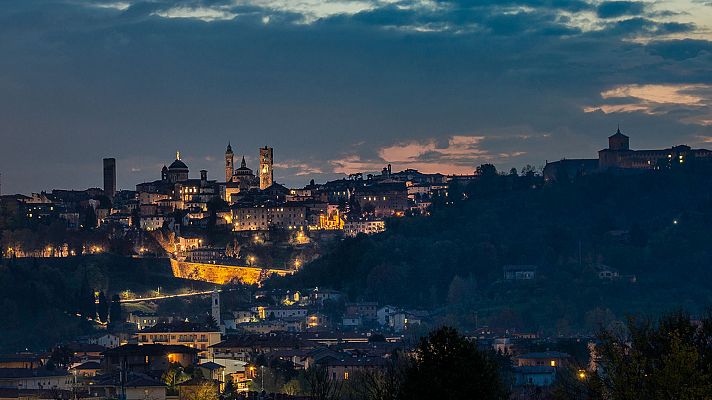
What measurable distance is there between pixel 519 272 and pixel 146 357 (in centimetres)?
4728

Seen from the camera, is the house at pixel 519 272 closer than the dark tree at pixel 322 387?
No

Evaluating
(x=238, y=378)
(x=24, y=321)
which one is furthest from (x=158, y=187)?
(x=238, y=378)

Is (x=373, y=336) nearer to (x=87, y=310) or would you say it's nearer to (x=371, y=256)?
(x=87, y=310)

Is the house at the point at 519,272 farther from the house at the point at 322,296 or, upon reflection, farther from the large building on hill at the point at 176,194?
the large building on hill at the point at 176,194

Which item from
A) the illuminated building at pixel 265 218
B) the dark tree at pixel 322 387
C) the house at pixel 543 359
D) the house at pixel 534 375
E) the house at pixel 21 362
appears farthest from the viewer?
the illuminated building at pixel 265 218

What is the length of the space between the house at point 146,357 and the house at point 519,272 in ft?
142

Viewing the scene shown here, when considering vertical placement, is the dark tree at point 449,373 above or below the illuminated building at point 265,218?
below

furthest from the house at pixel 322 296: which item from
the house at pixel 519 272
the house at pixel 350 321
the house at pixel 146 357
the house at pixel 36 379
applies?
the house at pixel 36 379

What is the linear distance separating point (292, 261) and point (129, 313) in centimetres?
1985

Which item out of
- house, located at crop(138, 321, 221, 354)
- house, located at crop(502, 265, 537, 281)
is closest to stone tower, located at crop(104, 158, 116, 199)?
house, located at crop(502, 265, 537, 281)

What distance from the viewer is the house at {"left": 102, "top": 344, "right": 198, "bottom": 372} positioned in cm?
6378

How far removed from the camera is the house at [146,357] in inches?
2511

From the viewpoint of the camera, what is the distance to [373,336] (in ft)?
256

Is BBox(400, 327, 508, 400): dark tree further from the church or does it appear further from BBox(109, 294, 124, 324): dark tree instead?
the church
